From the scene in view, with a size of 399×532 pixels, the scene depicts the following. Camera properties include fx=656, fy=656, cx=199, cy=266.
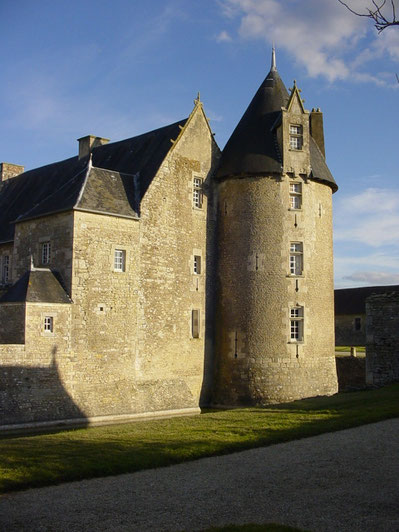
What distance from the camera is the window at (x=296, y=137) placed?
25312 mm

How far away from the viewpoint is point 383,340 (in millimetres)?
23094

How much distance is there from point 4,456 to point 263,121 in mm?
18348

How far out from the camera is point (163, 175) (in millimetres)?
24281

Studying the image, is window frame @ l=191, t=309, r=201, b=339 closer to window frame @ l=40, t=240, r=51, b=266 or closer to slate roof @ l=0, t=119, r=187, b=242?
slate roof @ l=0, t=119, r=187, b=242

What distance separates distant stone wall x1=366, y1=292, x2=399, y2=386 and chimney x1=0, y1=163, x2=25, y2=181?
68.4 feet

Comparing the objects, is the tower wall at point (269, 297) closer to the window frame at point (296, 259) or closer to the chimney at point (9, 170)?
the window frame at point (296, 259)

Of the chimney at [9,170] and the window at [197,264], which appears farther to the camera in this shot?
the chimney at [9,170]

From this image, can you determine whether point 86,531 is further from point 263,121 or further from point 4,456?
point 263,121

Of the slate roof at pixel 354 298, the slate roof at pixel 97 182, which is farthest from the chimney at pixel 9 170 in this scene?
the slate roof at pixel 354 298

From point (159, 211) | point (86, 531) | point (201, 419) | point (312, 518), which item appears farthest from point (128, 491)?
point (159, 211)

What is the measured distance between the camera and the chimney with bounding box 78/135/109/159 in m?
30.0

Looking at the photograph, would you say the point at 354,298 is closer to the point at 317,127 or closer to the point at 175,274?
the point at 317,127

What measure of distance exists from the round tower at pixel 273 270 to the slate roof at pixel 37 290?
7056 mm

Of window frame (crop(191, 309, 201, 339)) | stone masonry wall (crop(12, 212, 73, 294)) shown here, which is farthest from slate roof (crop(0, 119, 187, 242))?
window frame (crop(191, 309, 201, 339))
